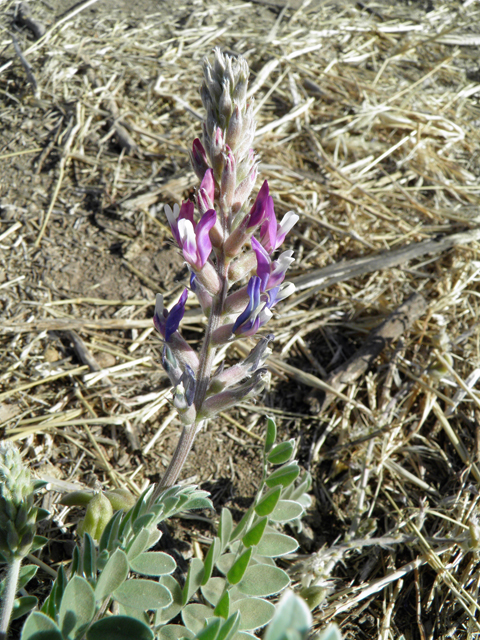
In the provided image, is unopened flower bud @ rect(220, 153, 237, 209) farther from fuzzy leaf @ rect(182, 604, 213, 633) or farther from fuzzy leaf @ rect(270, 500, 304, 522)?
fuzzy leaf @ rect(182, 604, 213, 633)

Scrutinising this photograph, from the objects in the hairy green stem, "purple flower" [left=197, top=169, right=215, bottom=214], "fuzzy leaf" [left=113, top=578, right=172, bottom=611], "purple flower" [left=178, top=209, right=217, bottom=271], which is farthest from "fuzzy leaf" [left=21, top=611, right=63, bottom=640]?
"purple flower" [left=197, top=169, right=215, bottom=214]

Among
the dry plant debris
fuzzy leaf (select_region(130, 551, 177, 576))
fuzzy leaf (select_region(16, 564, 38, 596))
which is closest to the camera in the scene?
fuzzy leaf (select_region(130, 551, 177, 576))

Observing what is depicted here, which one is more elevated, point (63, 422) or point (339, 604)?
point (63, 422)

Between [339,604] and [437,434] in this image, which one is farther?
[437,434]

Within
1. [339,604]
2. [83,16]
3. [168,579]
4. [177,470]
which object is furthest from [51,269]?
[83,16]

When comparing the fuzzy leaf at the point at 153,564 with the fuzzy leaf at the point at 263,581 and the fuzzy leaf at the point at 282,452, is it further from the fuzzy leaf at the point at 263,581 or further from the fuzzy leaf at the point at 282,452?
the fuzzy leaf at the point at 282,452

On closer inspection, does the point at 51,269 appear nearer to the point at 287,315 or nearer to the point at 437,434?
the point at 287,315

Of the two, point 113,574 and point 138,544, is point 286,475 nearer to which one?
point 138,544
